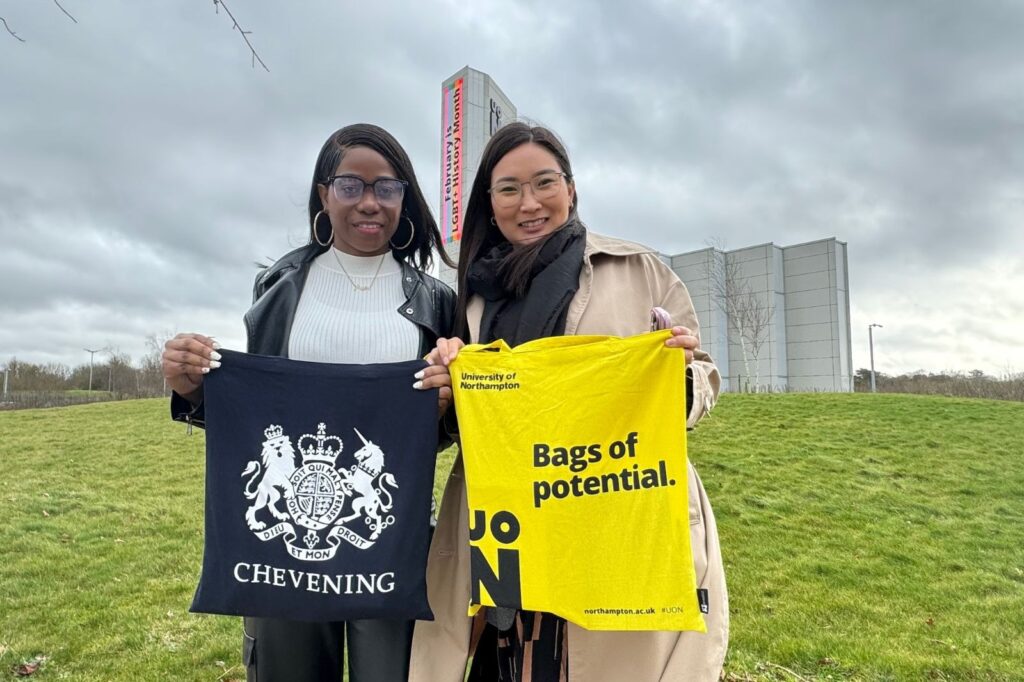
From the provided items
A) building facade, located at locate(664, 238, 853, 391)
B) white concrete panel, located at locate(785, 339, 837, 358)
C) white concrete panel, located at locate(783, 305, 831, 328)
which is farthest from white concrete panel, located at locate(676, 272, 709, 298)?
white concrete panel, located at locate(785, 339, 837, 358)

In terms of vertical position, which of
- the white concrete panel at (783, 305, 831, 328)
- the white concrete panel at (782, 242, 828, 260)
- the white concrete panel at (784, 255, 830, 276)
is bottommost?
the white concrete panel at (783, 305, 831, 328)

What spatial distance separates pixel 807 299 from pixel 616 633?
35.4 m

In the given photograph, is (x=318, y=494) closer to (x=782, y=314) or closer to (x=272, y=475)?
(x=272, y=475)

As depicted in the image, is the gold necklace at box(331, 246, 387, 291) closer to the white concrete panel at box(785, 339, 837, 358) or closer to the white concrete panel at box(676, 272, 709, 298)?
the white concrete panel at box(785, 339, 837, 358)

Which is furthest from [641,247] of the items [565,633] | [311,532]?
[311,532]

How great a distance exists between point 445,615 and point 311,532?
0.59m

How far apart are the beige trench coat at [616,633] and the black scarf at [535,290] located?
49 millimetres

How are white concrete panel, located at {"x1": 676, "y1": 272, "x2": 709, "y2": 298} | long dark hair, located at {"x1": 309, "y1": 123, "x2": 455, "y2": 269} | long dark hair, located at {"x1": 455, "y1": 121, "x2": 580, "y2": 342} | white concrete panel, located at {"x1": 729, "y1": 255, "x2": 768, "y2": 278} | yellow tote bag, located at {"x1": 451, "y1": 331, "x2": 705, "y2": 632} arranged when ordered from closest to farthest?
yellow tote bag, located at {"x1": 451, "y1": 331, "x2": 705, "y2": 632}
long dark hair, located at {"x1": 455, "y1": 121, "x2": 580, "y2": 342}
long dark hair, located at {"x1": 309, "y1": 123, "x2": 455, "y2": 269}
white concrete panel, located at {"x1": 729, "y1": 255, "x2": 768, "y2": 278}
white concrete panel, located at {"x1": 676, "y1": 272, "x2": 709, "y2": 298}

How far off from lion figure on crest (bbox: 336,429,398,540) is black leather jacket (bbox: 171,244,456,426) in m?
0.51

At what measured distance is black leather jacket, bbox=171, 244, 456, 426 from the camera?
262cm

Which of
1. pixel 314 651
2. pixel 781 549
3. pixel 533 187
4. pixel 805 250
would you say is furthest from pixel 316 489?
pixel 805 250

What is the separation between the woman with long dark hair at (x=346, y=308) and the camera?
7.74 feet

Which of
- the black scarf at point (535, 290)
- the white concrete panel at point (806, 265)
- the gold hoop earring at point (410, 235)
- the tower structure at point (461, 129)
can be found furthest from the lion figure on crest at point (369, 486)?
the white concrete panel at point (806, 265)

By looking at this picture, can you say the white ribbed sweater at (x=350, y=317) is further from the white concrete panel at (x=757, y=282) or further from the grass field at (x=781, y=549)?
the white concrete panel at (x=757, y=282)
